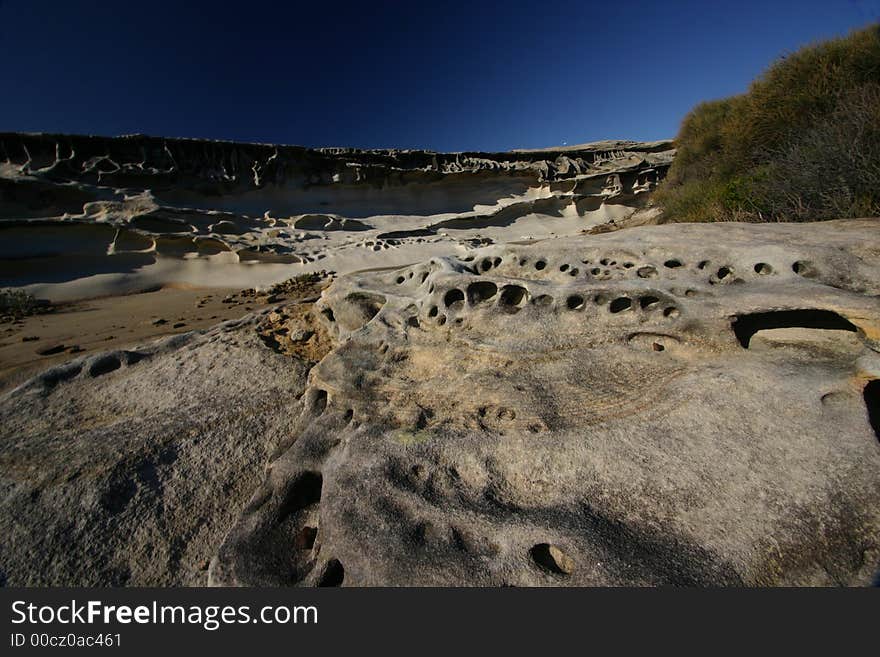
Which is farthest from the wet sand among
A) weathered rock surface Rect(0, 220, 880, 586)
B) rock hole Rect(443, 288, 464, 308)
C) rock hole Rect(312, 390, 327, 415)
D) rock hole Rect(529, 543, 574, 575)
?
rock hole Rect(529, 543, 574, 575)

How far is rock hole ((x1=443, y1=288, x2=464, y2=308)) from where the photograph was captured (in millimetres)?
2393

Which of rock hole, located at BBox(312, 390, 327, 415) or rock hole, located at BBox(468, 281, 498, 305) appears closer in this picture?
rock hole, located at BBox(312, 390, 327, 415)

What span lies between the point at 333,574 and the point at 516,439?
810 millimetres

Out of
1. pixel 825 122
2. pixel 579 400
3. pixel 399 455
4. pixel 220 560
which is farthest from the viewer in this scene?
pixel 825 122

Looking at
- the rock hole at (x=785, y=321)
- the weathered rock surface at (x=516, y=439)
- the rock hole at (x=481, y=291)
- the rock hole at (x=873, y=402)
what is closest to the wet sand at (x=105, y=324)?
the weathered rock surface at (x=516, y=439)

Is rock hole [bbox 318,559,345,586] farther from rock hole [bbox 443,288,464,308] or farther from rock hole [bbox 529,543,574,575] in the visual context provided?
rock hole [bbox 443,288,464,308]

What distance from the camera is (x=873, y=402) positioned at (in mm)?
1471

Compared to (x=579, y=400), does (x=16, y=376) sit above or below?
below

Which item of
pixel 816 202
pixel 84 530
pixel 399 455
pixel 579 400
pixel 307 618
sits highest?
pixel 816 202

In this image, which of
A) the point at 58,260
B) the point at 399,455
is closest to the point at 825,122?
the point at 399,455

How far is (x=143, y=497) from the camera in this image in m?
1.78

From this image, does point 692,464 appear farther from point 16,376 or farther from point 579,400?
point 16,376

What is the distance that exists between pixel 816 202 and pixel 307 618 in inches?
223

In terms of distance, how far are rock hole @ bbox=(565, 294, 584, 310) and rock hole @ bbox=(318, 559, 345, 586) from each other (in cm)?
165
